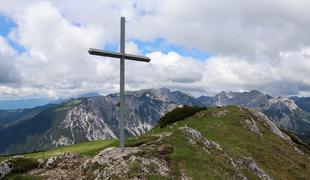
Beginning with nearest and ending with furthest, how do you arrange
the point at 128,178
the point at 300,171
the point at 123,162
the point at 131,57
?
the point at 128,178
the point at 123,162
the point at 131,57
the point at 300,171

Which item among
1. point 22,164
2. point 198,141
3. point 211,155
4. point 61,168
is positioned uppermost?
point 198,141

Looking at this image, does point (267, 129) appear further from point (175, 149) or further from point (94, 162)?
point (94, 162)

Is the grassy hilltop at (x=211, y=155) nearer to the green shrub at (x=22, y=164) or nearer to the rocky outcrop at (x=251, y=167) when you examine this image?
the rocky outcrop at (x=251, y=167)

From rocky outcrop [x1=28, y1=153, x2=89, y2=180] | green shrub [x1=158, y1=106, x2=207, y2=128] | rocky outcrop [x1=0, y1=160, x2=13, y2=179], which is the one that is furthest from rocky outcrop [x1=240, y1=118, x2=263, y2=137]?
rocky outcrop [x1=0, y1=160, x2=13, y2=179]

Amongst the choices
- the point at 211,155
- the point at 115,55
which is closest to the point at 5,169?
the point at 115,55

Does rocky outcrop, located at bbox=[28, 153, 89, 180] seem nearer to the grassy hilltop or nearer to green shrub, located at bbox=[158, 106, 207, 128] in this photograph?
the grassy hilltop

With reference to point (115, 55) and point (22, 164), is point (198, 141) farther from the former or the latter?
point (22, 164)

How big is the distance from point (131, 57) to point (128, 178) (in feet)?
35.2

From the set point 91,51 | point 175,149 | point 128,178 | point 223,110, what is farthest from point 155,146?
point 223,110

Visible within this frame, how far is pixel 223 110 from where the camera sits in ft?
279

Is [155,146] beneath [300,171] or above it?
above

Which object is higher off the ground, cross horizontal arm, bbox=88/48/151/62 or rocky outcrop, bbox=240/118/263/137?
cross horizontal arm, bbox=88/48/151/62

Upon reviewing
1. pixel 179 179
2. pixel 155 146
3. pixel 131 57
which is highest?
pixel 131 57

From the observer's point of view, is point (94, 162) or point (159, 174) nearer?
point (159, 174)
